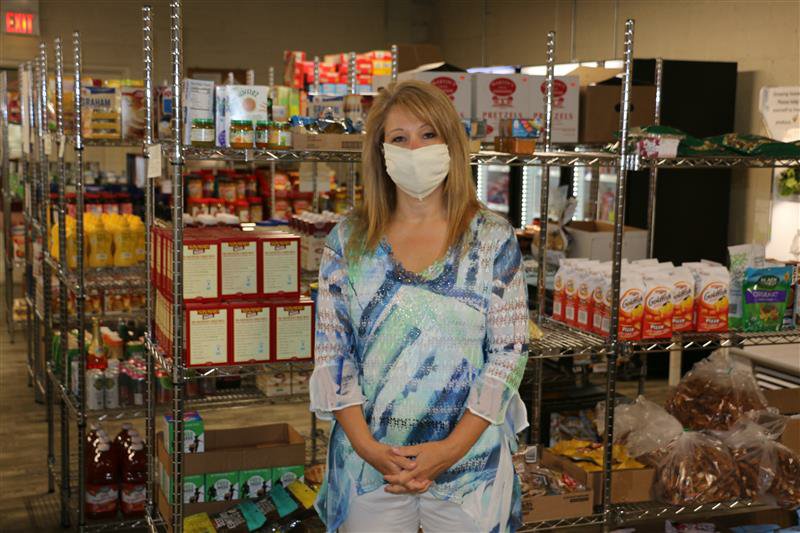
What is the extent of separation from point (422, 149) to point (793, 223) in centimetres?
487

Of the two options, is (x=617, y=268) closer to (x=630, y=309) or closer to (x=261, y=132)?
(x=630, y=309)

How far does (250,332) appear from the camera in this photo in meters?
2.88

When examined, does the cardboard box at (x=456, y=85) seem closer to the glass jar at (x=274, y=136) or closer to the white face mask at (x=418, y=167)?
the glass jar at (x=274, y=136)

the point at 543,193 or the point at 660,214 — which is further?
the point at 660,214

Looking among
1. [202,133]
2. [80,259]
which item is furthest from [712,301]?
[80,259]

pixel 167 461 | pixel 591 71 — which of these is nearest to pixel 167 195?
pixel 591 71

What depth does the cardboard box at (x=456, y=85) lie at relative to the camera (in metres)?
3.92

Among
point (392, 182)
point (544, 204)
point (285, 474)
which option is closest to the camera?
point (392, 182)

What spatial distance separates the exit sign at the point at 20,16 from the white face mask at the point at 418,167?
920 centimetres

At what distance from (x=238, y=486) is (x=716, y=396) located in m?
1.90

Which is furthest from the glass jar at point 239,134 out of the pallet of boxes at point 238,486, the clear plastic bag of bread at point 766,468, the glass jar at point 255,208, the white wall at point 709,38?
the white wall at point 709,38

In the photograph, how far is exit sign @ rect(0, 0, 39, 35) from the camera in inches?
400

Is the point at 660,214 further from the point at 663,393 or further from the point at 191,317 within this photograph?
the point at 191,317

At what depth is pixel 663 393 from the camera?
645cm
